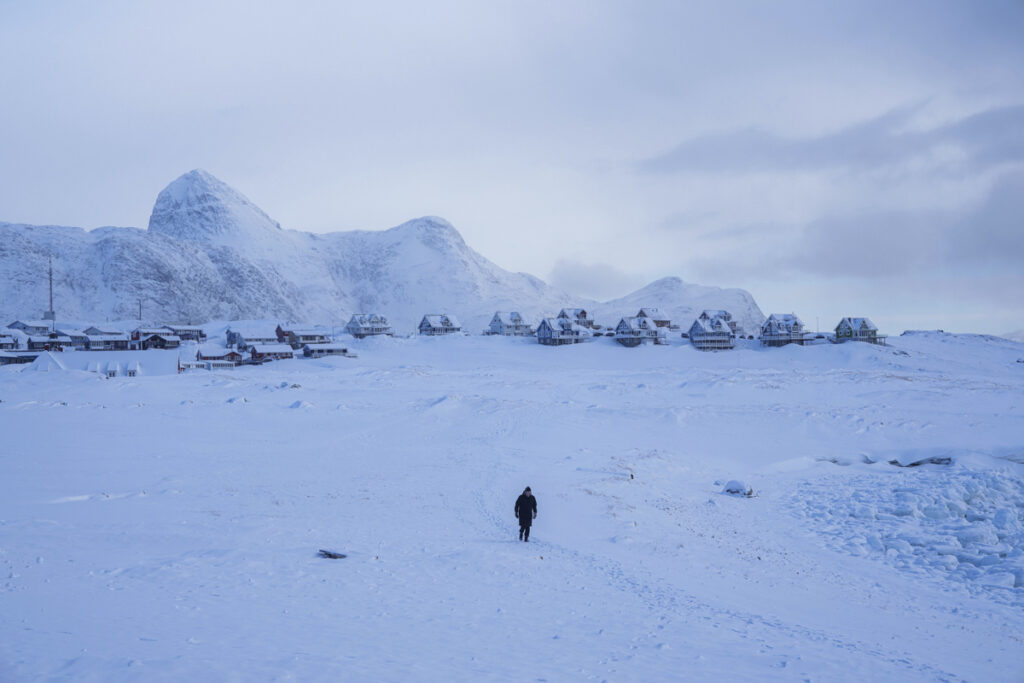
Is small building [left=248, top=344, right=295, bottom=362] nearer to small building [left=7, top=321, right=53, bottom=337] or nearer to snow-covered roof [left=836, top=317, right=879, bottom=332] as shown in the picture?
small building [left=7, top=321, right=53, bottom=337]

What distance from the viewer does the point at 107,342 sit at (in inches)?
3489

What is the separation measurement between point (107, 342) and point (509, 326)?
2543 inches

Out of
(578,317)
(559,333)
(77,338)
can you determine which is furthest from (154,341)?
(578,317)

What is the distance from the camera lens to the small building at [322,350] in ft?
274

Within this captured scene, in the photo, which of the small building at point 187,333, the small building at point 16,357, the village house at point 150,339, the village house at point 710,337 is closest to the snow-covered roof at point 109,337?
the village house at point 150,339

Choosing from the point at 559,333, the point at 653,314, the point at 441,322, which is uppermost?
the point at 653,314

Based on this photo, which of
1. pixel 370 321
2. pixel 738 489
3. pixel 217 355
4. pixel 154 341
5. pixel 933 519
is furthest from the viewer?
pixel 370 321

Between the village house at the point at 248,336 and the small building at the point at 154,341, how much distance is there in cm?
765

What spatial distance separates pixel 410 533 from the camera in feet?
50.9

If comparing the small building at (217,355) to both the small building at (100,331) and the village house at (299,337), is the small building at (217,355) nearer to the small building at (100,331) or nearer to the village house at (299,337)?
the village house at (299,337)

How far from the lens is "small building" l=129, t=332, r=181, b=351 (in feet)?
291

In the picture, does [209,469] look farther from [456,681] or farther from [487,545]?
[456,681]

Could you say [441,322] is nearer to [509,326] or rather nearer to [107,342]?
[509,326]

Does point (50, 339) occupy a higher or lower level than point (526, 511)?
higher
